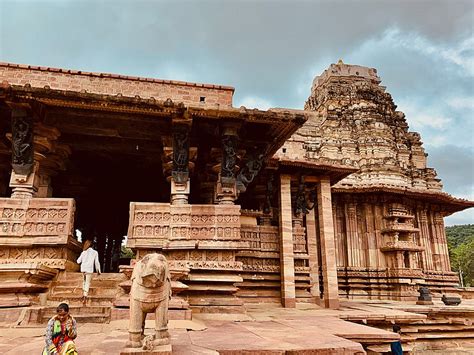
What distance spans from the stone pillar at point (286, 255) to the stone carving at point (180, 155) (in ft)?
12.3

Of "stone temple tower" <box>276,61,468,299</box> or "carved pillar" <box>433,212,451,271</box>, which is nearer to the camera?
"stone temple tower" <box>276,61,468,299</box>

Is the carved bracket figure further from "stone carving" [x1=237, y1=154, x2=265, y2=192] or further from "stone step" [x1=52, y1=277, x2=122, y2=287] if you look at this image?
"stone step" [x1=52, y1=277, x2=122, y2=287]

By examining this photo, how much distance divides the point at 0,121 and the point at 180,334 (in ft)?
23.7

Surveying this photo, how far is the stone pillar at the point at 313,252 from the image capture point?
41.3 feet

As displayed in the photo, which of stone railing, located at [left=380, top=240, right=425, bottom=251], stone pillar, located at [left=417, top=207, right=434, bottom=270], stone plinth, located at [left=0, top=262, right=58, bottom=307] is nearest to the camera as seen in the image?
stone plinth, located at [left=0, top=262, right=58, bottom=307]

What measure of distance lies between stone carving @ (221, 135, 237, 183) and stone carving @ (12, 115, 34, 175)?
441 centimetres

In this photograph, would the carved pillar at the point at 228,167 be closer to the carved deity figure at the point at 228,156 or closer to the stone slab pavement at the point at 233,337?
the carved deity figure at the point at 228,156

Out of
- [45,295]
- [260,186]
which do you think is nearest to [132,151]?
[260,186]

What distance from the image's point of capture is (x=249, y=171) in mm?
9641

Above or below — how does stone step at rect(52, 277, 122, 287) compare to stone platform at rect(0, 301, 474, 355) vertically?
above

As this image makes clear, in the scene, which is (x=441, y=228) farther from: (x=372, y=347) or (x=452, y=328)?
(x=372, y=347)

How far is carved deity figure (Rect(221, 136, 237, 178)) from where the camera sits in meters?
8.94

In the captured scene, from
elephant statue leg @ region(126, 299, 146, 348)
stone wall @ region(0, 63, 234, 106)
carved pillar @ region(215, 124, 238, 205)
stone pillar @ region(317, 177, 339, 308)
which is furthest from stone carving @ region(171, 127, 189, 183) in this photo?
stone pillar @ region(317, 177, 339, 308)

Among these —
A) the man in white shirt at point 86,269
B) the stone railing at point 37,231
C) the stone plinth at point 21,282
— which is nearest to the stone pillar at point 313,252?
the man in white shirt at point 86,269
